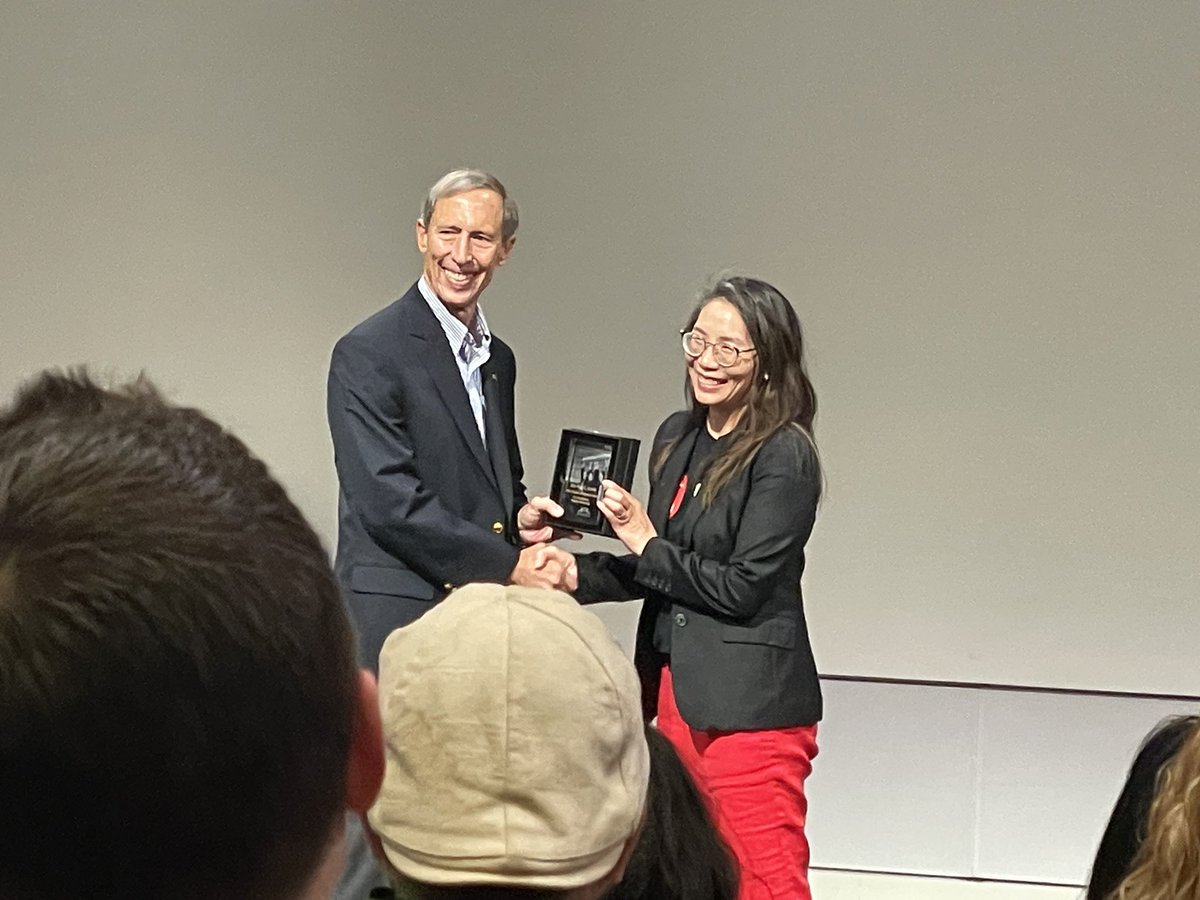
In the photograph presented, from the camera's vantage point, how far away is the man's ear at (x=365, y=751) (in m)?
0.54

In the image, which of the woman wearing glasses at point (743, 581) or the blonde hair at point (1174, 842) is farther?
the woman wearing glasses at point (743, 581)

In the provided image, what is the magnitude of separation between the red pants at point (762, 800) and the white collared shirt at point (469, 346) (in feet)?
2.69

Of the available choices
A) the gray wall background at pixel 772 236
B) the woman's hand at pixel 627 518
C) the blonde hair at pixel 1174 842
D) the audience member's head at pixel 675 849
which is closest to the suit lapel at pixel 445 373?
the woman's hand at pixel 627 518

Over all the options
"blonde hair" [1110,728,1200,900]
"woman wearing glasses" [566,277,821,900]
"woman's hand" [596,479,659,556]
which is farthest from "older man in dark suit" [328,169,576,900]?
"blonde hair" [1110,728,1200,900]

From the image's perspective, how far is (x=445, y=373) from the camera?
108 inches

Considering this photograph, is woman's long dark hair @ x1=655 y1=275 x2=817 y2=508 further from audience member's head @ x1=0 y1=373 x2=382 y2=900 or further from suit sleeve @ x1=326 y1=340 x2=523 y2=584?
audience member's head @ x1=0 y1=373 x2=382 y2=900

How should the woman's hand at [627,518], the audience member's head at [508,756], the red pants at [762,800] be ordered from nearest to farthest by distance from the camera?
1. the audience member's head at [508,756]
2. the red pants at [762,800]
3. the woman's hand at [627,518]

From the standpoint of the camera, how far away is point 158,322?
394cm

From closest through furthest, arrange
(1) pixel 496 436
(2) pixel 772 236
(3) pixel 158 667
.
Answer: (3) pixel 158 667, (1) pixel 496 436, (2) pixel 772 236

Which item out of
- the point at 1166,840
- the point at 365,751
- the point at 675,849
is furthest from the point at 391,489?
the point at 365,751

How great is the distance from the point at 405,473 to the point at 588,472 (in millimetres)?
379

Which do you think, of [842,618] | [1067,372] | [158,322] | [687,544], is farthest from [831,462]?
[158,322]

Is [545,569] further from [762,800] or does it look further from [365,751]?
[365,751]

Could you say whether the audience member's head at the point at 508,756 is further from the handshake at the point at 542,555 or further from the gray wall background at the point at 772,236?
the gray wall background at the point at 772,236
